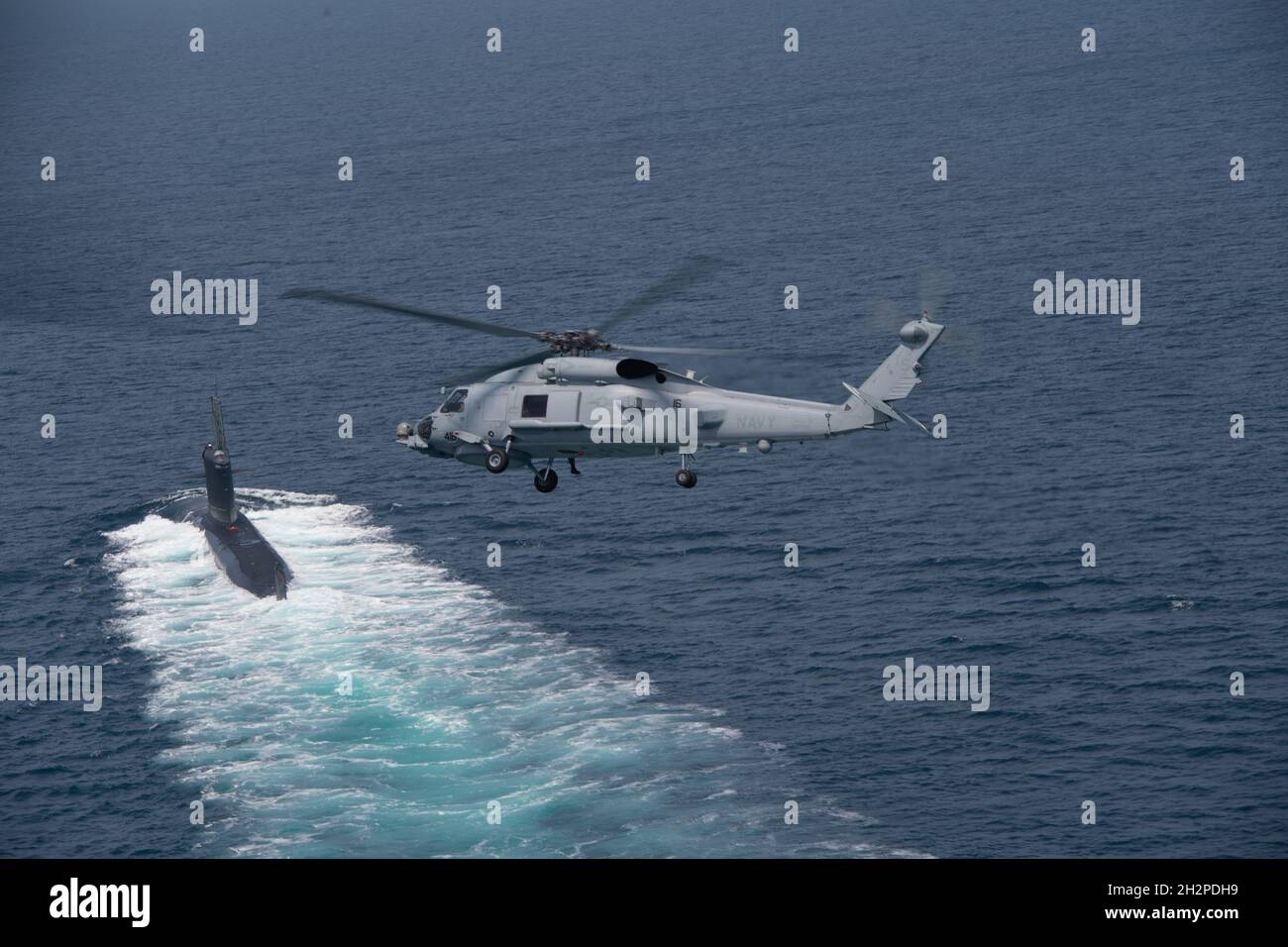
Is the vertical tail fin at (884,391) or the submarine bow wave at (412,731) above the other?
the vertical tail fin at (884,391)

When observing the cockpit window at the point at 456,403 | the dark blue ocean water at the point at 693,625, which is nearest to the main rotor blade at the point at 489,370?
the cockpit window at the point at 456,403

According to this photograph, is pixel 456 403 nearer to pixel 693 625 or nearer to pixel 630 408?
pixel 630 408

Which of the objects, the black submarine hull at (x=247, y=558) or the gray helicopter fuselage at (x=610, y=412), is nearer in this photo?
the gray helicopter fuselage at (x=610, y=412)

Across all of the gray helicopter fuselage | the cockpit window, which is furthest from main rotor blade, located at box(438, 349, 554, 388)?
the cockpit window

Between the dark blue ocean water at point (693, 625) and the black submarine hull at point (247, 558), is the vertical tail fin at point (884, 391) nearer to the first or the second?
the dark blue ocean water at point (693, 625)

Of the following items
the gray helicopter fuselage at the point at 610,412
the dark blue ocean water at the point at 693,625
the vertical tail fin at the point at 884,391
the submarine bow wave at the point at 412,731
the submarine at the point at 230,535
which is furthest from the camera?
the submarine at the point at 230,535

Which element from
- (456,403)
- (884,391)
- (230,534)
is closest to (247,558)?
(230,534)
